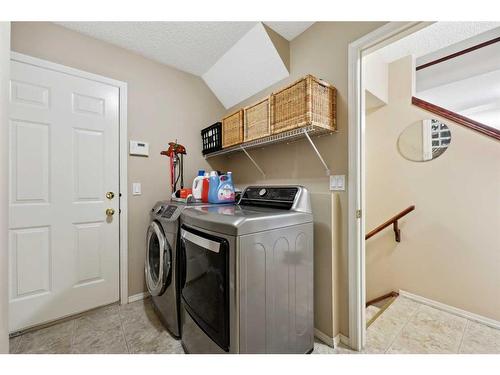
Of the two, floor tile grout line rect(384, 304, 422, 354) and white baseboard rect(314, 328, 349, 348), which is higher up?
white baseboard rect(314, 328, 349, 348)

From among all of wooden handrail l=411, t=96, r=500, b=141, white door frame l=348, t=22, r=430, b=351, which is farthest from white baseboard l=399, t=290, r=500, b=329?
wooden handrail l=411, t=96, r=500, b=141

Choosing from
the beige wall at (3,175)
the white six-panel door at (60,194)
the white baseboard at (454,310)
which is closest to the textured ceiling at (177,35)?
the white six-panel door at (60,194)

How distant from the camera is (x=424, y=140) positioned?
7.00ft

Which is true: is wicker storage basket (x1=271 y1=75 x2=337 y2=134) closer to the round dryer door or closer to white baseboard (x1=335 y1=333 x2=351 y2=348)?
the round dryer door

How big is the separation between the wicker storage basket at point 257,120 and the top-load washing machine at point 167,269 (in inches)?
31.7

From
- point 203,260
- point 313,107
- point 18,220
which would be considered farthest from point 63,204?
point 313,107

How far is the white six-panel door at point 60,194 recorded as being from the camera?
5.13 feet

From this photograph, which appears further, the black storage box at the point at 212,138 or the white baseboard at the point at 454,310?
the black storage box at the point at 212,138

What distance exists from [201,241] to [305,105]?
1048 mm

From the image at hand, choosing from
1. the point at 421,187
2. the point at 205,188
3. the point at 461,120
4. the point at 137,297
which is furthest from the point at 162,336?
the point at 461,120

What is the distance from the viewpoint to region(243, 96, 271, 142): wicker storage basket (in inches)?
64.6

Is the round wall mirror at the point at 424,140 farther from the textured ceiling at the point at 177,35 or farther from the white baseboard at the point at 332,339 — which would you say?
the white baseboard at the point at 332,339

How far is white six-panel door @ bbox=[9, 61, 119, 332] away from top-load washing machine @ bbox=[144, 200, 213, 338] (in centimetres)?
53
